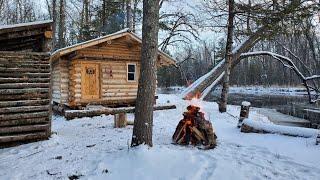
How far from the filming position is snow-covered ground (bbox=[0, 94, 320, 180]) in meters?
6.14

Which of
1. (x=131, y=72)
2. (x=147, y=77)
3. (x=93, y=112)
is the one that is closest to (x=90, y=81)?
(x=131, y=72)

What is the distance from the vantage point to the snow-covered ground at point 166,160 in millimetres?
6137

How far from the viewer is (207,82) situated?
1678cm

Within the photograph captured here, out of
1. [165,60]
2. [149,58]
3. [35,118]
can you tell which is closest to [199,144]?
[149,58]

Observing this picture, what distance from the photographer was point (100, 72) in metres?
18.5

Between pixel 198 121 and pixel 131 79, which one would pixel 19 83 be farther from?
pixel 131 79

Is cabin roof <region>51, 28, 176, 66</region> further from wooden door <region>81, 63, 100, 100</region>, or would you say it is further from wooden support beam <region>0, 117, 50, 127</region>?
wooden support beam <region>0, 117, 50, 127</region>

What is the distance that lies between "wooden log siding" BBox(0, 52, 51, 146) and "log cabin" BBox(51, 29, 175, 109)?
674 centimetres

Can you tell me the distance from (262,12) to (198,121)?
8.01 metres

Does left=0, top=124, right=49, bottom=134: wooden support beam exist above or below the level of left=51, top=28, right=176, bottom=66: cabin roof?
A: below

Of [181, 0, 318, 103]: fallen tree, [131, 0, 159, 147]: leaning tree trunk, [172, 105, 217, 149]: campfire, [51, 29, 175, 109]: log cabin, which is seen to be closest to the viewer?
[131, 0, 159, 147]: leaning tree trunk

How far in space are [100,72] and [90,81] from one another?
0.75m

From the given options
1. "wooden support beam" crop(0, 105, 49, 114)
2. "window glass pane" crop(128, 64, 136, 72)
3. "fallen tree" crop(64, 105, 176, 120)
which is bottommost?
"fallen tree" crop(64, 105, 176, 120)

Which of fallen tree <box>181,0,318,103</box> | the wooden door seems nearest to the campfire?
fallen tree <box>181,0,318,103</box>
